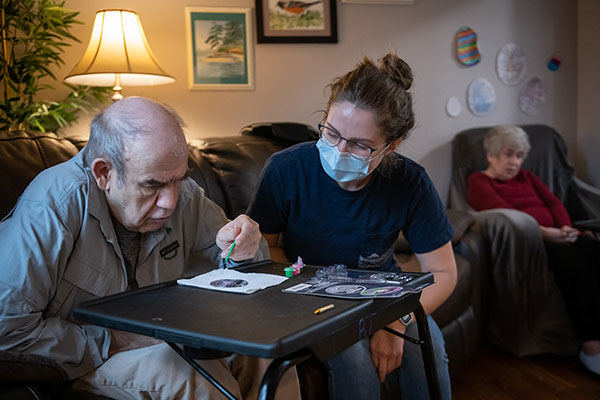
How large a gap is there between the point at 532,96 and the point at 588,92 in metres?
0.38

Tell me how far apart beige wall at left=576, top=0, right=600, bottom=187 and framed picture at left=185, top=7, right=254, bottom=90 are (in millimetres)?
2211

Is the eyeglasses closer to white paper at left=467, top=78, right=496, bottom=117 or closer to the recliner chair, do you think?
the recliner chair

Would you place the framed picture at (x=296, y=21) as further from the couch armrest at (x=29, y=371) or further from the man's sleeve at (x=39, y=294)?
the couch armrest at (x=29, y=371)

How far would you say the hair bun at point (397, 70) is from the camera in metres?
1.42

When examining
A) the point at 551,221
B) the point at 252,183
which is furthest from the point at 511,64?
the point at 252,183

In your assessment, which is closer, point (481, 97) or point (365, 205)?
point (365, 205)

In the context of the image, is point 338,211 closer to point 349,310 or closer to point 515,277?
point 349,310

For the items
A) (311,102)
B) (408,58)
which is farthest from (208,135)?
(408,58)

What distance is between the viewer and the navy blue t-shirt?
1.47 metres

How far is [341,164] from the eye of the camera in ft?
4.56

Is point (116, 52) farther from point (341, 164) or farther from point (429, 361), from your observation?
point (429, 361)

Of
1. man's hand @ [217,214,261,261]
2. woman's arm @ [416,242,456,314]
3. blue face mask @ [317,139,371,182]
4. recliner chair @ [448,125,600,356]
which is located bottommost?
recliner chair @ [448,125,600,356]

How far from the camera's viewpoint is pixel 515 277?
254cm

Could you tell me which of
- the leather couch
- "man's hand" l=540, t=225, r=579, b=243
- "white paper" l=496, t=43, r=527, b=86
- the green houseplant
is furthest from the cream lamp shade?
→ "white paper" l=496, t=43, r=527, b=86
